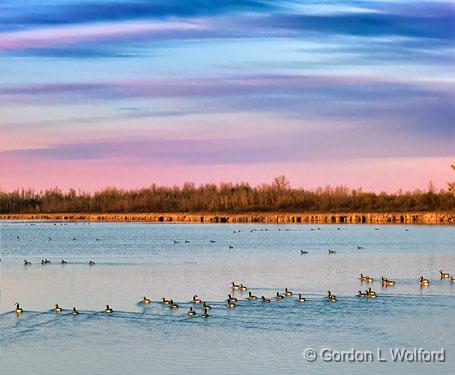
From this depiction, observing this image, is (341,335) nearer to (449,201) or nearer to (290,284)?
(290,284)

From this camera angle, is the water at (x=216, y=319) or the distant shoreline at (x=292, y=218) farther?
the distant shoreline at (x=292, y=218)

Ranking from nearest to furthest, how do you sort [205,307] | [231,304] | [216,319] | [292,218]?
[216,319] → [205,307] → [231,304] → [292,218]

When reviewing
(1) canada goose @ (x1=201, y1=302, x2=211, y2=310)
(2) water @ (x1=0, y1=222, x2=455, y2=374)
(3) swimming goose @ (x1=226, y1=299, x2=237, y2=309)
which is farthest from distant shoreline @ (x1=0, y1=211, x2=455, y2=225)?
(1) canada goose @ (x1=201, y1=302, x2=211, y2=310)

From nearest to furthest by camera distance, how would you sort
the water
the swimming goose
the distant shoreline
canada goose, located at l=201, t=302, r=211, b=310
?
the water → canada goose, located at l=201, t=302, r=211, b=310 → the swimming goose → the distant shoreline

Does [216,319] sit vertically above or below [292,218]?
below

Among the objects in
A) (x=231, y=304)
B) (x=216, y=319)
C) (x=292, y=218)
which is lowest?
(x=216, y=319)

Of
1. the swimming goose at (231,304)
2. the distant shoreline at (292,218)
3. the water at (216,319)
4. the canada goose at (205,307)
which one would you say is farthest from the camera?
the distant shoreline at (292,218)

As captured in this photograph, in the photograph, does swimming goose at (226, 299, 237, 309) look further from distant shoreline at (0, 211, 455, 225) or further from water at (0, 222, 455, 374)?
distant shoreline at (0, 211, 455, 225)

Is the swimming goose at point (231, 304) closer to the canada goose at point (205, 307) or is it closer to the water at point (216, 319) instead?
the water at point (216, 319)

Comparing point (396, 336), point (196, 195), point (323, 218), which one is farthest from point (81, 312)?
point (196, 195)

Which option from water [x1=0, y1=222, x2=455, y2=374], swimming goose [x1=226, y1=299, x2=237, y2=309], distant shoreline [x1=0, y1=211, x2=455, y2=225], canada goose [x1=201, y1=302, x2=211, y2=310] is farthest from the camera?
distant shoreline [x1=0, y1=211, x2=455, y2=225]

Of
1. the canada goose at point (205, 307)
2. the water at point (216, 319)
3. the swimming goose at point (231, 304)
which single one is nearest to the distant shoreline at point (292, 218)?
the water at point (216, 319)

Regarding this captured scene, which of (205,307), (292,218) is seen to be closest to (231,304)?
(205,307)

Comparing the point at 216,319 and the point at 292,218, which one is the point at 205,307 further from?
the point at 292,218
